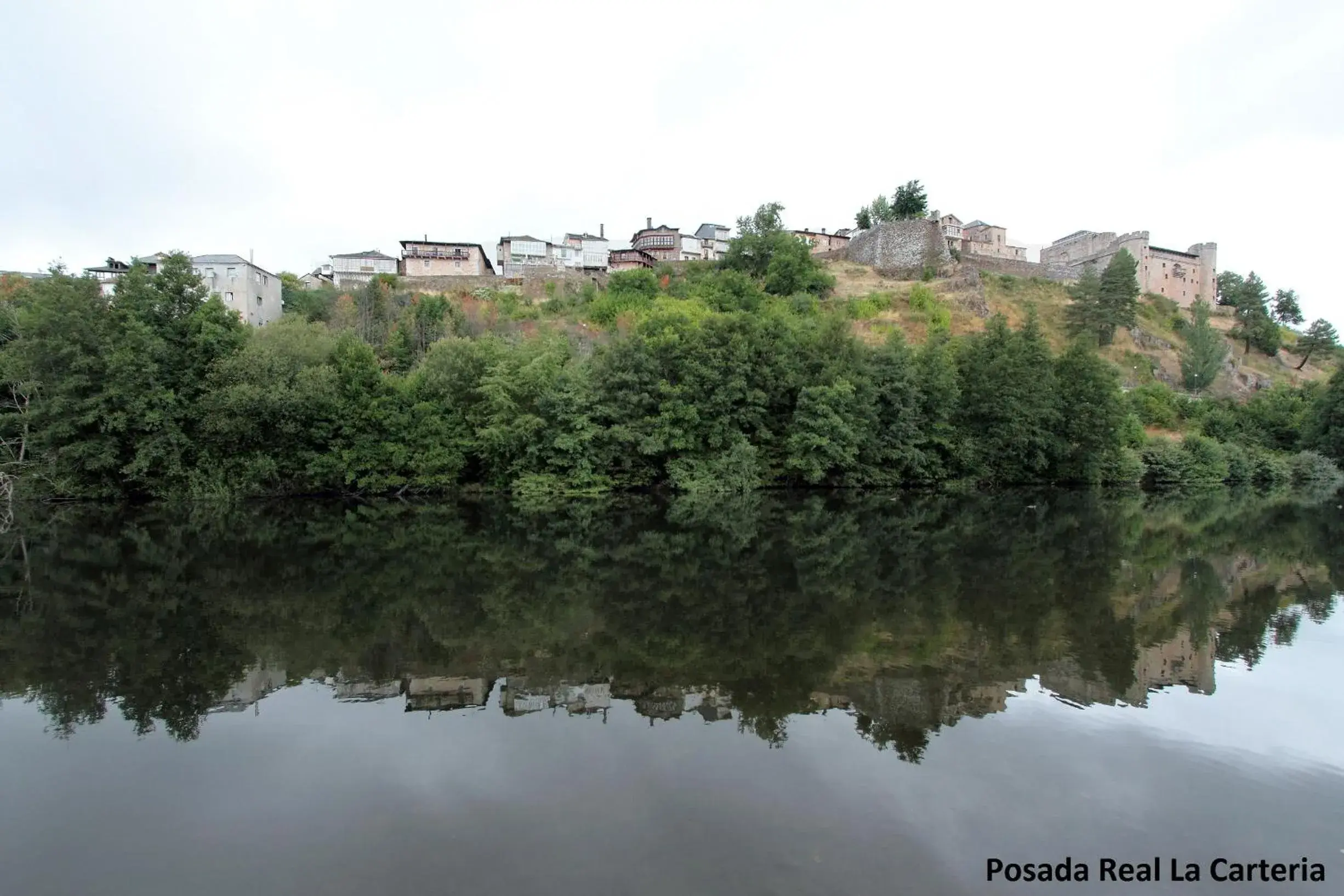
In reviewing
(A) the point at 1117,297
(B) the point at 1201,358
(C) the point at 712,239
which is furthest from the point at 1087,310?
(C) the point at 712,239

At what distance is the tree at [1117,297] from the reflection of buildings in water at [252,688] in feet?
219

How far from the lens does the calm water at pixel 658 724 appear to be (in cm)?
521

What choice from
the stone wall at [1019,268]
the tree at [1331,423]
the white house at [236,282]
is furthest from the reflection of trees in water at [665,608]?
the stone wall at [1019,268]

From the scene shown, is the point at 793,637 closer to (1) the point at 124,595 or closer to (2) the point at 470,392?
(1) the point at 124,595

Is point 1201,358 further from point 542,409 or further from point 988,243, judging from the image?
point 542,409

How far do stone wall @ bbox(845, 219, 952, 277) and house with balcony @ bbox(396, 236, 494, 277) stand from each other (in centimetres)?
3817

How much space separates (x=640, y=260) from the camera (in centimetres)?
7388

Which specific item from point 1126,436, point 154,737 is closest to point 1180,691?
point 154,737

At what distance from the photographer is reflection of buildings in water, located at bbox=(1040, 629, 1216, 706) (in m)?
8.38

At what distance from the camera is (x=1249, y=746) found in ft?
23.4

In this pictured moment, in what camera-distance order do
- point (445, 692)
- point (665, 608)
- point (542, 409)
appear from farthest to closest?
point (542, 409), point (665, 608), point (445, 692)

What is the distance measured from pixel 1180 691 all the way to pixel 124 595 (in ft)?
57.1

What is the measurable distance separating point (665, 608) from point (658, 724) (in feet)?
15.0

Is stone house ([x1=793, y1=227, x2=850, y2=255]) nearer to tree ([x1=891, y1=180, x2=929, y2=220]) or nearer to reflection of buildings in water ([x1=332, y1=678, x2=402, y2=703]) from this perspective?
tree ([x1=891, y1=180, x2=929, y2=220])
